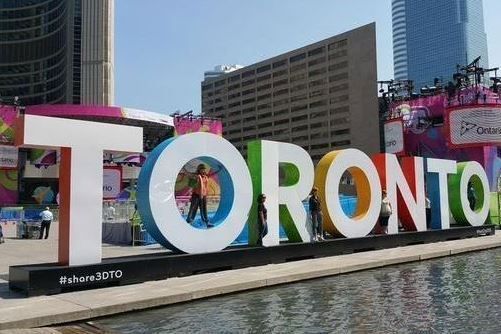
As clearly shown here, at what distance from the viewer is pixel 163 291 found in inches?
423

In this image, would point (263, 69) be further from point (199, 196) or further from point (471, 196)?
point (199, 196)

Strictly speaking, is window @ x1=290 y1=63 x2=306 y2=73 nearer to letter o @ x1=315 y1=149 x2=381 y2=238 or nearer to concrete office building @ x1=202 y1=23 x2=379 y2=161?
concrete office building @ x1=202 y1=23 x2=379 y2=161

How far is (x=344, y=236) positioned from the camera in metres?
17.5

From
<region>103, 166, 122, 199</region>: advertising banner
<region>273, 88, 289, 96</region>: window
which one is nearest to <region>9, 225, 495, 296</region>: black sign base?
<region>103, 166, 122, 199</region>: advertising banner

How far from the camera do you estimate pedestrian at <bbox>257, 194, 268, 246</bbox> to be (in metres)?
15.1

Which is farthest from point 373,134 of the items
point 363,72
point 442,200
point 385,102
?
point 442,200

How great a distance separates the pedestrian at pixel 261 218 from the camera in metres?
15.1

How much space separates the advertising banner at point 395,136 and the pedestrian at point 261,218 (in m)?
48.5

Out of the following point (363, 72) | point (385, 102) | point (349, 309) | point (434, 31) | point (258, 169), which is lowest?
point (349, 309)

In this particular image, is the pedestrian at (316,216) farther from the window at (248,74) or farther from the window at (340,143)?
the window at (248,74)

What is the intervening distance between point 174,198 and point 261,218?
110 inches

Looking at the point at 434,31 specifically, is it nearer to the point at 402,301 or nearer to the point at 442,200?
the point at 442,200

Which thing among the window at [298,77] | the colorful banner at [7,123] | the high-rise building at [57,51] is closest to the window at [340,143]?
the window at [298,77]

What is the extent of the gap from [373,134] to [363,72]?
15.2 m
